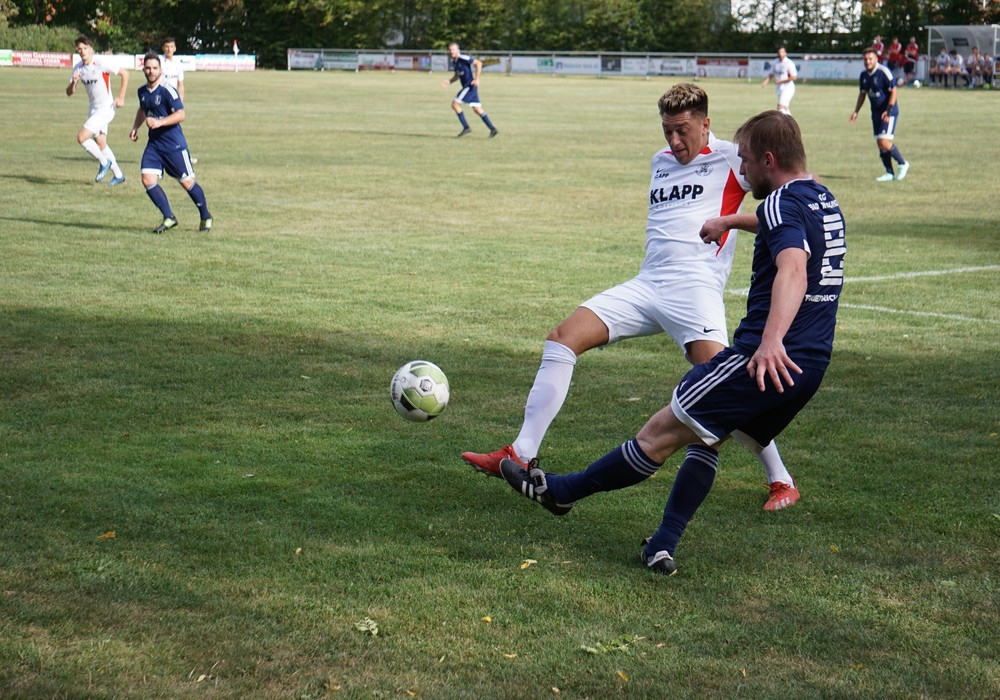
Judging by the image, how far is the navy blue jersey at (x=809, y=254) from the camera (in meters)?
4.10

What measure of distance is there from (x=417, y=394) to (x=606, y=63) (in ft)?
199

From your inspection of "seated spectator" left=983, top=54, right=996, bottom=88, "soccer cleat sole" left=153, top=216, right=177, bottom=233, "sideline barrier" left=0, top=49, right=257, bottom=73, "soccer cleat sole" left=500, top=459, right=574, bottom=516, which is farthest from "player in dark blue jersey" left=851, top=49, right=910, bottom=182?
"sideline barrier" left=0, top=49, right=257, bottom=73

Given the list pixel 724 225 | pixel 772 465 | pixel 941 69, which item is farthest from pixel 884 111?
pixel 941 69

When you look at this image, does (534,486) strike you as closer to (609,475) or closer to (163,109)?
(609,475)

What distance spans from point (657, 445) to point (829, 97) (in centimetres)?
4315

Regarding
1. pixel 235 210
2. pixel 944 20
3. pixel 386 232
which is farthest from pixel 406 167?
pixel 944 20

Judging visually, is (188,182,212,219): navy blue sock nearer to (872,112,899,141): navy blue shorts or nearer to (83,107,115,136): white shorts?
(83,107,115,136): white shorts

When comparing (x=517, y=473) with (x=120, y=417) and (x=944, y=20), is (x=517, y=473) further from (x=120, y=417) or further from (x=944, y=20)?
(x=944, y=20)

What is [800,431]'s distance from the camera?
6395 mm

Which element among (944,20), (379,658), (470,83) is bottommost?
(379,658)

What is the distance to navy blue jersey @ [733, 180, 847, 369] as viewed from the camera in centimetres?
410

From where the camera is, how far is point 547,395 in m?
5.32

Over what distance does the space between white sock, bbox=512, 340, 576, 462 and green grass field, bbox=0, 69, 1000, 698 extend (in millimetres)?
335

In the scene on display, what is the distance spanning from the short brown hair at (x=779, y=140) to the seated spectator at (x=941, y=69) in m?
55.9
